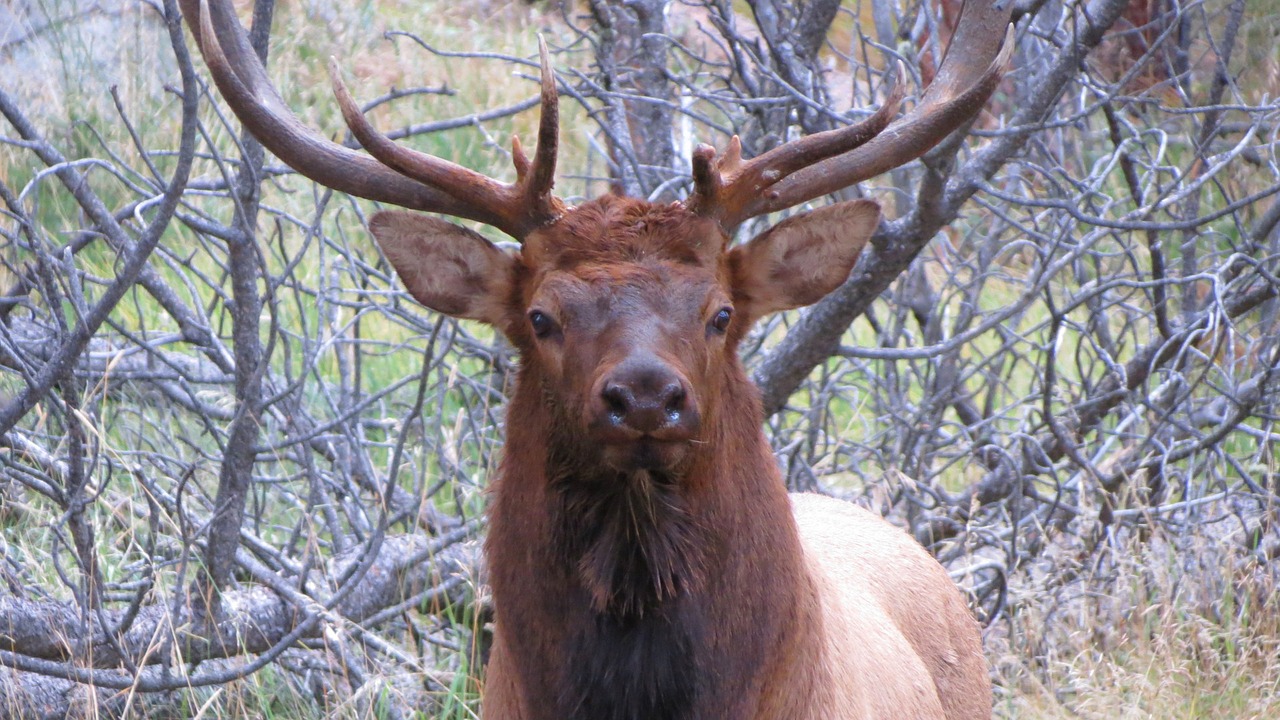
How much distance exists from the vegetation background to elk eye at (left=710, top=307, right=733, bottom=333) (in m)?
1.21

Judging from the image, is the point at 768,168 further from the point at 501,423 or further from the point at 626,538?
the point at 501,423

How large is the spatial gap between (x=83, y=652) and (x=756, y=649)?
2.17m

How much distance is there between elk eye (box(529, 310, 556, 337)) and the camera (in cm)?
285

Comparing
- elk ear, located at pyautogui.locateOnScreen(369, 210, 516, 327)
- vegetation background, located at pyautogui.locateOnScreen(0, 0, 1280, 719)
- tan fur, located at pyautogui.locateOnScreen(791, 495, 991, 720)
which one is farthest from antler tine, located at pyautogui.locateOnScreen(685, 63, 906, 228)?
vegetation background, located at pyautogui.locateOnScreen(0, 0, 1280, 719)

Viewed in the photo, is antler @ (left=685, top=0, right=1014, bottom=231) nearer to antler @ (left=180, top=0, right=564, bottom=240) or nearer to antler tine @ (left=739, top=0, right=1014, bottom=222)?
antler tine @ (left=739, top=0, right=1014, bottom=222)

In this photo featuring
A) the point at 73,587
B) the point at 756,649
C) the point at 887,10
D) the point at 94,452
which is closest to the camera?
the point at 756,649

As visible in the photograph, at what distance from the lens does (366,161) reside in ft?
10.2

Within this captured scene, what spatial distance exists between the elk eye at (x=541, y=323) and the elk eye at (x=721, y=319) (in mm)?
339

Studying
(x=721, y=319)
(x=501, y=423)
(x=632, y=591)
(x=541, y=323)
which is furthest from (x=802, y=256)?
(x=501, y=423)

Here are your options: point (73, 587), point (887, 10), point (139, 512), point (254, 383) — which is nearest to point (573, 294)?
point (254, 383)

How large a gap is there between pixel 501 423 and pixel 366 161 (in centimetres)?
208

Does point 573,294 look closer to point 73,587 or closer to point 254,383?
point 254,383

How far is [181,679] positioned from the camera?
383 cm

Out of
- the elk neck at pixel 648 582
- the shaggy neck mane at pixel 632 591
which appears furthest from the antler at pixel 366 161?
the shaggy neck mane at pixel 632 591
